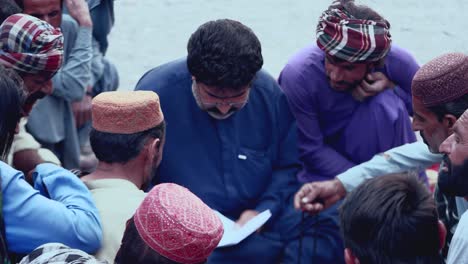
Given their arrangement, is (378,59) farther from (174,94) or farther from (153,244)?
(153,244)

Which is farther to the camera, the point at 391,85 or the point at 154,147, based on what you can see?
the point at 391,85

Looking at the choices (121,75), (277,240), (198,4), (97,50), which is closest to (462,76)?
(277,240)

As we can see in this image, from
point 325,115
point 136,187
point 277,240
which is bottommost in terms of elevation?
point 277,240

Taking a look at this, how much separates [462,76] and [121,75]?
15.1 ft

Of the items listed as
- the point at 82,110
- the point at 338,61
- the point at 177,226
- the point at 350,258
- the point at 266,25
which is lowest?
the point at 266,25

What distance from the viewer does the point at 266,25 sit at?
8.51 metres

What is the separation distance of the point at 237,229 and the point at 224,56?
822 millimetres

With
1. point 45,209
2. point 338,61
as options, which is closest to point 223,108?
point 338,61

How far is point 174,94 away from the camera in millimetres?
4176

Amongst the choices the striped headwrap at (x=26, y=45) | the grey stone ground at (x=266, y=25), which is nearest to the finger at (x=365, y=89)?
the striped headwrap at (x=26, y=45)

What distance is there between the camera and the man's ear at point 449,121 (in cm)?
368

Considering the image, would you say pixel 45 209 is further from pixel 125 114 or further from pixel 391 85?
pixel 391 85

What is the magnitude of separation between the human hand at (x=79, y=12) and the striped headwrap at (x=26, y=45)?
3.36 ft

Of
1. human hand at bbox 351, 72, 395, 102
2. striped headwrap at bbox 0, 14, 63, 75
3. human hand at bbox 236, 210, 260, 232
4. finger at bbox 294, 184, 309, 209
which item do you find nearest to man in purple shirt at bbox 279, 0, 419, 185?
human hand at bbox 351, 72, 395, 102
